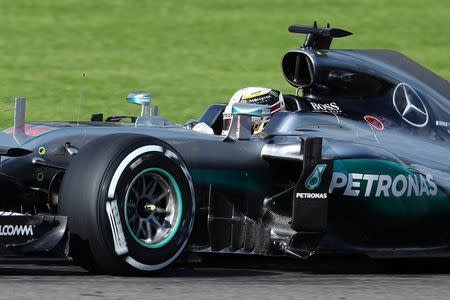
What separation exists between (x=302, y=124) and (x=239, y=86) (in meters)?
9.61

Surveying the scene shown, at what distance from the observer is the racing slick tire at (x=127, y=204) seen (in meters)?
6.93

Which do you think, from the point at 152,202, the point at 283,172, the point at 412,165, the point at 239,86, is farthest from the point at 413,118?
the point at 239,86

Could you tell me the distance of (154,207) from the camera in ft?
23.9

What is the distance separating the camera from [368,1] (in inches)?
899

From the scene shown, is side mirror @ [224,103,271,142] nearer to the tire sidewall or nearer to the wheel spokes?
the tire sidewall

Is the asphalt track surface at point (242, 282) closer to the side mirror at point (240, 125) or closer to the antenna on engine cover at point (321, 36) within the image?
the side mirror at point (240, 125)

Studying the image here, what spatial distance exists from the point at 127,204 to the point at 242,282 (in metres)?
0.85

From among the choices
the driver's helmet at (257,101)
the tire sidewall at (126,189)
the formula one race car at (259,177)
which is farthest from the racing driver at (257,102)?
the tire sidewall at (126,189)

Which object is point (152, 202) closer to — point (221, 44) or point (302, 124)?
point (302, 124)

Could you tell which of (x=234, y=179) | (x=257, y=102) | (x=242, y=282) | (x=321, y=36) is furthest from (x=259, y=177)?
(x=321, y=36)

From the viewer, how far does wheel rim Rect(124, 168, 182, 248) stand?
7223 millimetres

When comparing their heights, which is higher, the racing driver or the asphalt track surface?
the racing driver

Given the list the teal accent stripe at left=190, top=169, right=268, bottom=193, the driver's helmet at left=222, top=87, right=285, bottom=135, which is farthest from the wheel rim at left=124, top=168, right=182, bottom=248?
the driver's helmet at left=222, top=87, right=285, bottom=135

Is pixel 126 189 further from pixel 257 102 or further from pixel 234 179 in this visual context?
pixel 257 102
